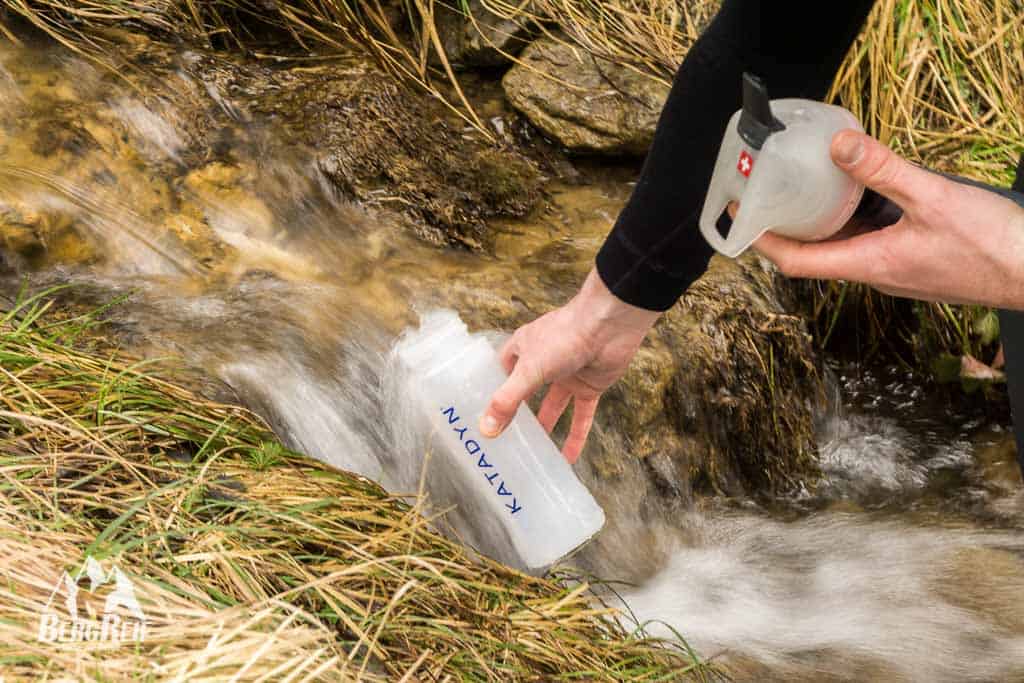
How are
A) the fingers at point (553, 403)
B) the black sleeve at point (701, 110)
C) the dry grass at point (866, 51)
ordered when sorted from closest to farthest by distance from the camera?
the black sleeve at point (701, 110)
the fingers at point (553, 403)
the dry grass at point (866, 51)

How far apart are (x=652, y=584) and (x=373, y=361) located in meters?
0.95

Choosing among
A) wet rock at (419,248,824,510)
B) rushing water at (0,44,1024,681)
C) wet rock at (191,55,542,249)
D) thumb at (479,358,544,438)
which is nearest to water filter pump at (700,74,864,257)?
thumb at (479,358,544,438)

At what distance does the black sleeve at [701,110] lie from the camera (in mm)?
1333

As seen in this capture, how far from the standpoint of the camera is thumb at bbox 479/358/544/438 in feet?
5.08

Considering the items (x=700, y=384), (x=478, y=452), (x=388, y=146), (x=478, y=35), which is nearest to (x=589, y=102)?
(x=478, y=35)

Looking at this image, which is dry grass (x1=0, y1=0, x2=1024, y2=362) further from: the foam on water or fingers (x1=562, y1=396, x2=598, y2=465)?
fingers (x1=562, y1=396, x2=598, y2=465)

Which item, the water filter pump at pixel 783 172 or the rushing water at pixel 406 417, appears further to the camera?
the rushing water at pixel 406 417

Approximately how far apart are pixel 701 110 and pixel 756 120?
306 millimetres

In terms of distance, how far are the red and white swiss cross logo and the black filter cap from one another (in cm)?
2

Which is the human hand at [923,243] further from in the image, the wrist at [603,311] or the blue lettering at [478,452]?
the blue lettering at [478,452]

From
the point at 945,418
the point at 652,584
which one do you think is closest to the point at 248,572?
the point at 652,584

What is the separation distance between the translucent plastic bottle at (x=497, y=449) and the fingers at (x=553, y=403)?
140 mm

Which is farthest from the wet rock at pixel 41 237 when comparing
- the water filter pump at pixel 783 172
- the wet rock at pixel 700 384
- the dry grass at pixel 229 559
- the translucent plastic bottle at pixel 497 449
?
the water filter pump at pixel 783 172

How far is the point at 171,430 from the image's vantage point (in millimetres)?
1680
